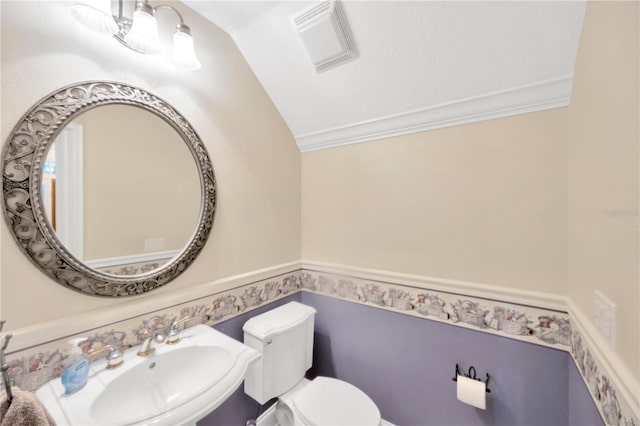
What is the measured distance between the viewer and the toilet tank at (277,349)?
1.35 m

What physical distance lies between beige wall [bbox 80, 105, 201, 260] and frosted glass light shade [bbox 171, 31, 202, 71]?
0.27m

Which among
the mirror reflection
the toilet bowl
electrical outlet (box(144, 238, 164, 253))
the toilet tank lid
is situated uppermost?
the mirror reflection

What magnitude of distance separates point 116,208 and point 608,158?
1.71 m

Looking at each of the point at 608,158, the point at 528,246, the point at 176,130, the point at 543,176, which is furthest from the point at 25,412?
the point at 543,176

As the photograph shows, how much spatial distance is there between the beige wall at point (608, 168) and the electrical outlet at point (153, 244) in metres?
1.58

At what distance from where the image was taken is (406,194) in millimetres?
1505

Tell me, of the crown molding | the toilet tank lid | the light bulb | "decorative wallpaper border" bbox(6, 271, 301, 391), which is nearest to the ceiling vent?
the crown molding

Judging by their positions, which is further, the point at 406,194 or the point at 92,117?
the point at 406,194

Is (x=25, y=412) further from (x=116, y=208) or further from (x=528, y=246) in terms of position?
(x=528, y=246)

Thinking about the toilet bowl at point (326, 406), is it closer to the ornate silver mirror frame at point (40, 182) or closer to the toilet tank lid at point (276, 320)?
the toilet tank lid at point (276, 320)

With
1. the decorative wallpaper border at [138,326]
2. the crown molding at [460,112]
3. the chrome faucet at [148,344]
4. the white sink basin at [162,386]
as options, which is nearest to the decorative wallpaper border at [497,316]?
the decorative wallpaper border at [138,326]

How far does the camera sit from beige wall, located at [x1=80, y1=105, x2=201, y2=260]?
38.7 inches

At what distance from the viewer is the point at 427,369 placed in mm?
1434

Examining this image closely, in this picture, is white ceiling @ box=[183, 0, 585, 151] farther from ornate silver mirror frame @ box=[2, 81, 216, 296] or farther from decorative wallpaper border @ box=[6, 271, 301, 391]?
decorative wallpaper border @ box=[6, 271, 301, 391]
